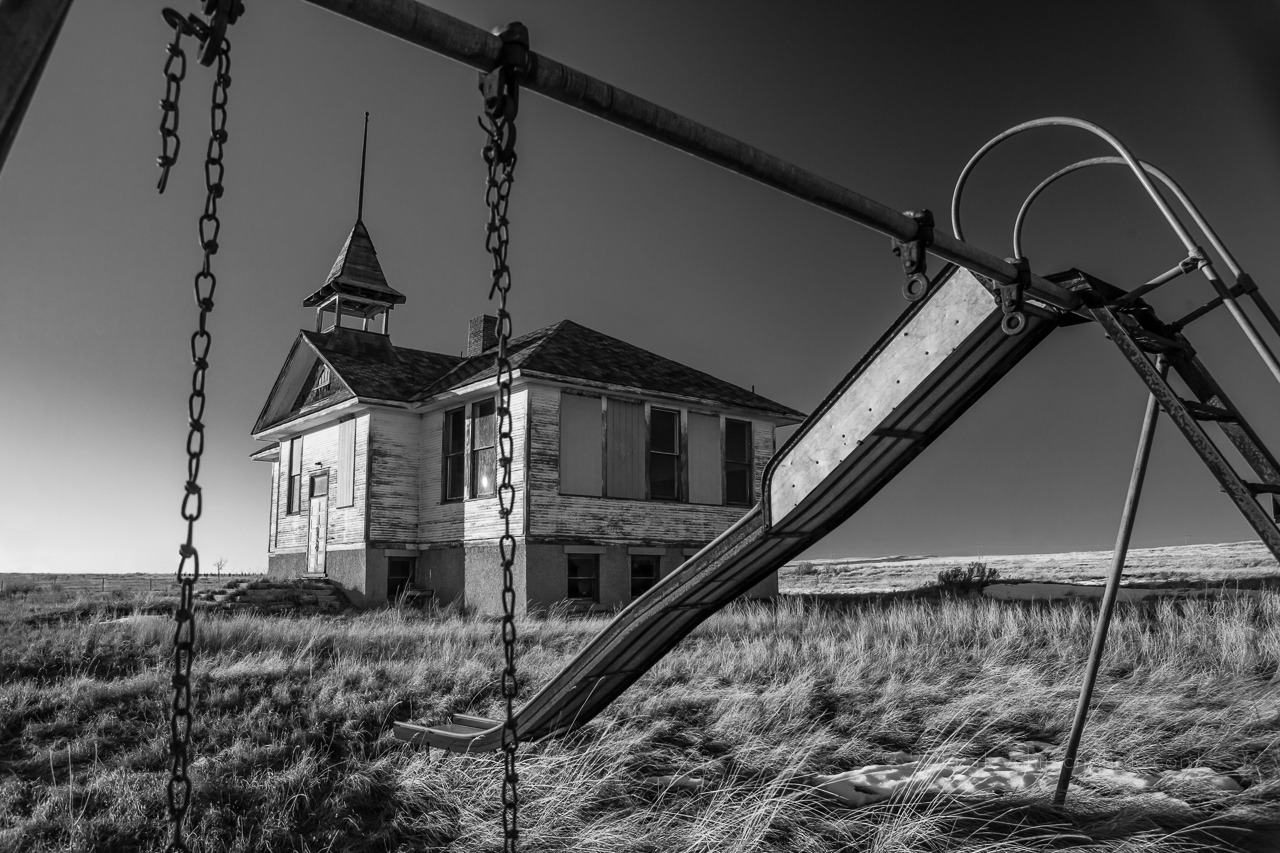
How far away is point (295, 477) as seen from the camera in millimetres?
23938

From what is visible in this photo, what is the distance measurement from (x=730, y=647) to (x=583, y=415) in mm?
8389

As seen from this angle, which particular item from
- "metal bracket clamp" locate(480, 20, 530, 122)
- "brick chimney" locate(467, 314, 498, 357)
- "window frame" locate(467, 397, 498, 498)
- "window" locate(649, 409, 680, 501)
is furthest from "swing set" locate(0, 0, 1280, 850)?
"brick chimney" locate(467, 314, 498, 357)

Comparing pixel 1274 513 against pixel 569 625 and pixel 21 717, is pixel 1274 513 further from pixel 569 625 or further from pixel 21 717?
pixel 569 625

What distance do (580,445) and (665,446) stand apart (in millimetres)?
2388

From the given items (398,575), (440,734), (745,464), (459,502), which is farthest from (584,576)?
(440,734)

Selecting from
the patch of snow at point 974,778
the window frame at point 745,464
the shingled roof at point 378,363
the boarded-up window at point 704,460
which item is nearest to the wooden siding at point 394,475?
the shingled roof at point 378,363

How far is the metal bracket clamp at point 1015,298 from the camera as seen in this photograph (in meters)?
4.38

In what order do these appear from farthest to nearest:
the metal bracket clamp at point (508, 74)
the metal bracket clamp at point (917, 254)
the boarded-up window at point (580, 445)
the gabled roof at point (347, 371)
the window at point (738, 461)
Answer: the window at point (738, 461) < the gabled roof at point (347, 371) < the boarded-up window at point (580, 445) < the metal bracket clamp at point (917, 254) < the metal bracket clamp at point (508, 74)

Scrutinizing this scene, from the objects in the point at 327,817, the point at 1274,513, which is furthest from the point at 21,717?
the point at 1274,513

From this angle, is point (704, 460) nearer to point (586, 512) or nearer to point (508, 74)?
point (586, 512)

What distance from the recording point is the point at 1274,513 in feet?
14.8

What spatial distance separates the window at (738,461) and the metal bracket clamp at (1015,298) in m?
16.8

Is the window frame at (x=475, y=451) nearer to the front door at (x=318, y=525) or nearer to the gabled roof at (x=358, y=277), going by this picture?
the front door at (x=318, y=525)

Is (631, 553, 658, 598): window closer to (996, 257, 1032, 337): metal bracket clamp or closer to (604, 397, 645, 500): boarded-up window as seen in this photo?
(604, 397, 645, 500): boarded-up window
